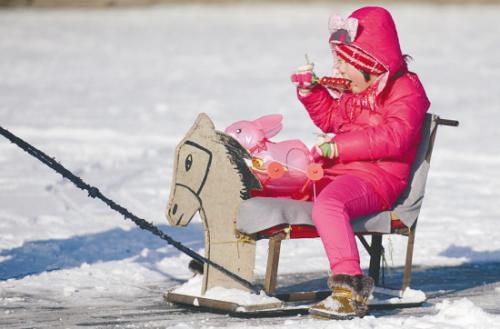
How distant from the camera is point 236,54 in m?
19.4

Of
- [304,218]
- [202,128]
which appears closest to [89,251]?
[202,128]

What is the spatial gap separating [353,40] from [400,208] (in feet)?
2.90

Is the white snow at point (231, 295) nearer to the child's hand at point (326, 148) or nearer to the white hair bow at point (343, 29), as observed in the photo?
the child's hand at point (326, 148)

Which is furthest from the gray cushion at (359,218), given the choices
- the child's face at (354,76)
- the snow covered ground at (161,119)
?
the snow covered ground at (161,119)

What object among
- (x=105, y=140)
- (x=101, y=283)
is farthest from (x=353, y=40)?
(x=105, y=140)

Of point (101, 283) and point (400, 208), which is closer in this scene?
point (400, 208)

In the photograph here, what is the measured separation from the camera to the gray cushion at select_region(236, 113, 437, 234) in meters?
5.03

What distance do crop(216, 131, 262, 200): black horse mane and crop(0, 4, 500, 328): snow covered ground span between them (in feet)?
2.27

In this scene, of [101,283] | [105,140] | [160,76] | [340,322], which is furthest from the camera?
[160,76]

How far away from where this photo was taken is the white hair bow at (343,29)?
207 inches

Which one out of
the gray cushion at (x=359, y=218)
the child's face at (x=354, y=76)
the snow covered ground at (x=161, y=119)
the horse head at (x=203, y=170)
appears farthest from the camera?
the snow covered ground at (x=161, y=119)

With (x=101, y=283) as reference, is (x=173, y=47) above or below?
above

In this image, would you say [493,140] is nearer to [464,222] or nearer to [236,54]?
[464,222]

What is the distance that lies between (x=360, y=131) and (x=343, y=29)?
543 millimetres
